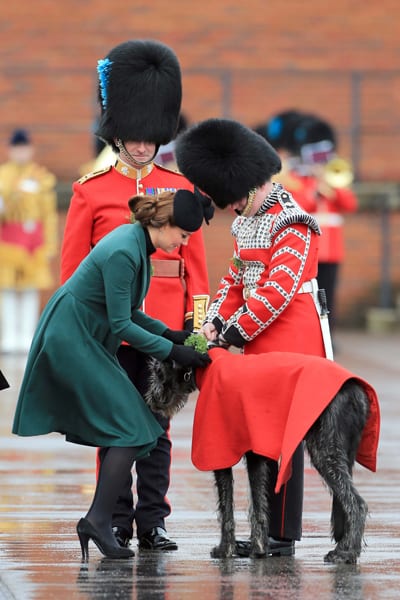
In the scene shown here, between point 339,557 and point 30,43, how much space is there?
13.1 meters

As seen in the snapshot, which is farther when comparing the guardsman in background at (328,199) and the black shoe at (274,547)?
the guardsman in background at (328,199)

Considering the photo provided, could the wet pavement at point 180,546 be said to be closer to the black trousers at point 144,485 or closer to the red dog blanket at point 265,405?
Result: the black trousers at point 144,485

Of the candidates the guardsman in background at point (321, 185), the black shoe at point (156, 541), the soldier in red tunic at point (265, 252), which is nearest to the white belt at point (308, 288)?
the soldier in red tunic at point (265, 252)

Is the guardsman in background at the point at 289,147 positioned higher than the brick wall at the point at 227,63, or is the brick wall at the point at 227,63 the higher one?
the brick wall at the point at 227,63

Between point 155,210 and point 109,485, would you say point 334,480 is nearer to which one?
point 109,485

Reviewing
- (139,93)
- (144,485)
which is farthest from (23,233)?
(144,485)

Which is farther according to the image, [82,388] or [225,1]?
[225,1]

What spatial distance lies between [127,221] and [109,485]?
1116mm

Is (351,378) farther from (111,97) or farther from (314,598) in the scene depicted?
(111,97)

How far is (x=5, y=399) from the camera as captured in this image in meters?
11.9

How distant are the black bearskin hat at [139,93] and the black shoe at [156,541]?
5.28ft

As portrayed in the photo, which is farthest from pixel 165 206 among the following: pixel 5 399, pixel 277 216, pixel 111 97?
pixel 5 399

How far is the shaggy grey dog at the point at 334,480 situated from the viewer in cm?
587

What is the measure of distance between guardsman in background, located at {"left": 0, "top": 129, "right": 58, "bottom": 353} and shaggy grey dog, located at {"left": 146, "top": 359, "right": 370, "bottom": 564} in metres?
10.1
